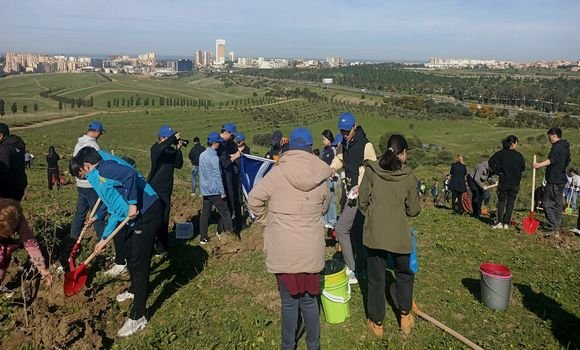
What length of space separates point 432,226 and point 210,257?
472cm

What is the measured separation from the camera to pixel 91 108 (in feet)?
329

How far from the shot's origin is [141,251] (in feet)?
16.8

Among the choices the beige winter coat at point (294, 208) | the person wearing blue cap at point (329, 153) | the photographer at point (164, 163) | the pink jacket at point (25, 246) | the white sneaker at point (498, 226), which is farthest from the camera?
the white sneaker at point (498, 226)

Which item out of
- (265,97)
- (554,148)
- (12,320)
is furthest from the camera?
(265,97)

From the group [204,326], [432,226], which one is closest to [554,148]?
[432,226]

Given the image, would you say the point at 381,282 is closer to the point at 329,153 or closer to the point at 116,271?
the point at 329,153

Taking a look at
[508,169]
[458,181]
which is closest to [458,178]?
[458,181]

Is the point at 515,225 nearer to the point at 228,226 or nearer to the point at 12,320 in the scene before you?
the point at 228,226

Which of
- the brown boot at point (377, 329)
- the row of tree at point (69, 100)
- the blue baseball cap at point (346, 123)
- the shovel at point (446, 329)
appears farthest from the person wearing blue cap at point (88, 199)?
the row of tree at point (69, 100)

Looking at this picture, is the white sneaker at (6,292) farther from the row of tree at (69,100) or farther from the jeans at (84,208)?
the row of tree at (69,100)

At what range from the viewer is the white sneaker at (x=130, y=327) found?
5.15m

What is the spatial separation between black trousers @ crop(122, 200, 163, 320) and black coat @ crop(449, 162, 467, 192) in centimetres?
852

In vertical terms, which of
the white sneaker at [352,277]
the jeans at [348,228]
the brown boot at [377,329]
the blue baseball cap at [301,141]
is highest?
the blue baseball cap at [301,141]

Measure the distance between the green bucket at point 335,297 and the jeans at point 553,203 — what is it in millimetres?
5531
